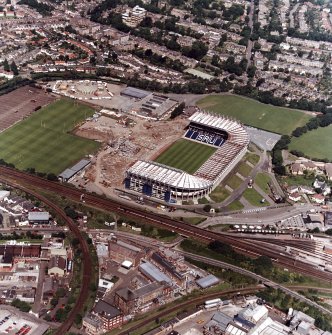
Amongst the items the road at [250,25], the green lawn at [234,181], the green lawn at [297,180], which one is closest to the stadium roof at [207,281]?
the green lawn at [234,181]

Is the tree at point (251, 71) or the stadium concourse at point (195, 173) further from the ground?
the tree at point (251, 71)

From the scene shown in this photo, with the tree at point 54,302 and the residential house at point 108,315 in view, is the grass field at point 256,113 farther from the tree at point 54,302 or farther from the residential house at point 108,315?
the tree at point 54,302

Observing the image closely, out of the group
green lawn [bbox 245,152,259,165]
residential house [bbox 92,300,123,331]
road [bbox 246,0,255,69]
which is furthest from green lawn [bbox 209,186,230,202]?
road [bbox 246,0,255,69]

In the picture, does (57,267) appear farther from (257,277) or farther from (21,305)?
(257,277)

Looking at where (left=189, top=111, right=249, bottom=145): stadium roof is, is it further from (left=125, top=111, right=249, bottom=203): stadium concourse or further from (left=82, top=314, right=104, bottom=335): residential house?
(left=82, top=314, right=104, bottom=335): residential house

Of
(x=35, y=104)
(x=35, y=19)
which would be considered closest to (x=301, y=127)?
(x=35, y=104)

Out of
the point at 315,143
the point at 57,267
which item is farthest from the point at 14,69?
the point at 57,267
